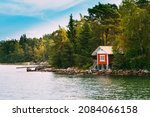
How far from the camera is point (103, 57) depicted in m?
60.5

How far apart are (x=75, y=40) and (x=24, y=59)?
68.5 m

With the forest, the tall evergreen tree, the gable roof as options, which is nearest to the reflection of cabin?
the gable roof

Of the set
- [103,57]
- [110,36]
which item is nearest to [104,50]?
[103,57]

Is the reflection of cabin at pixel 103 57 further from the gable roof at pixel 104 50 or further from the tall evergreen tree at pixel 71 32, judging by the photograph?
the tall evergreen tree at pixel 71 32

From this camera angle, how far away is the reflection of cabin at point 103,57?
60.3 meters

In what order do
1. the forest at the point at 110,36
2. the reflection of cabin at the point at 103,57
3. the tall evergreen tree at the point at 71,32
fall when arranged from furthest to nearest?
the tall evergreen tree at the point at 71,32 → the reflection of cabin at the point at 103,57 → the forest at the point at 110,36

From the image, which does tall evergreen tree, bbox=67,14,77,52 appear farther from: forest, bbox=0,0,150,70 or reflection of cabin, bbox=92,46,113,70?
reflection of cabin, bbox=92,46,113,70

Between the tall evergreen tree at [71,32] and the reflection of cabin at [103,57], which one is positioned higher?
the tall evergreen tree at [71,32]

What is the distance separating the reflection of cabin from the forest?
164 cm

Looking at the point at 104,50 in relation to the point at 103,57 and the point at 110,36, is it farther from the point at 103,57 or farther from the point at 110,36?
the point at 110,36

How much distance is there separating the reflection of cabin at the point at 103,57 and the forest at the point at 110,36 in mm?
1639

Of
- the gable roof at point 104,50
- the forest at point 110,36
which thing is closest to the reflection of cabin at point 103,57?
the gable roof at point 104,50

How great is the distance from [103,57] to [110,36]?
18.8 feet

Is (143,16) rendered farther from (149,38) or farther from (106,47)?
(106,47)
